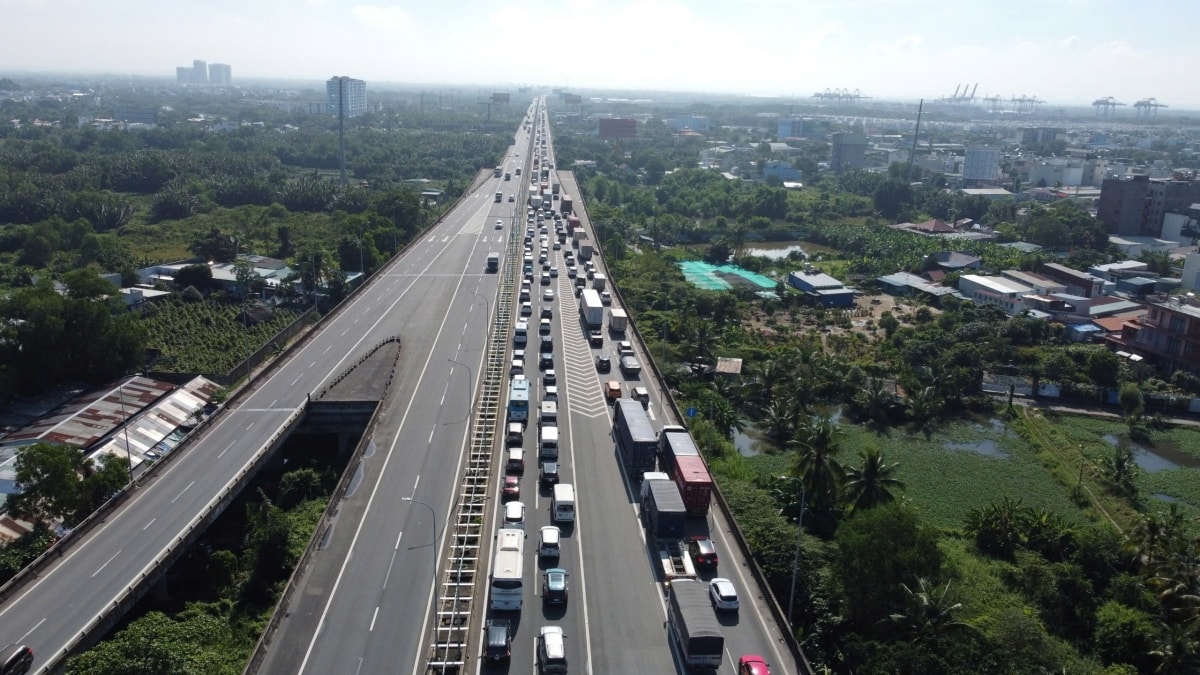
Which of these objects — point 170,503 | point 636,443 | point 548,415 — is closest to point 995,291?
point 548,415

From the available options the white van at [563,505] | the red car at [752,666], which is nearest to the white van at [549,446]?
the white van at [563,505]

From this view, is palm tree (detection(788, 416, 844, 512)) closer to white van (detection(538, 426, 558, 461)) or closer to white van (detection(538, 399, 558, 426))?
white van (detection(538, 426, 558, 461))

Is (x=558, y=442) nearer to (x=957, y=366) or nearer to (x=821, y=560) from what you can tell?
(x=821, y=560)

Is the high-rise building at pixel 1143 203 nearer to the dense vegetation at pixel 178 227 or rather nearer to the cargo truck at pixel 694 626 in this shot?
the dense vegetation at pixel 178 227

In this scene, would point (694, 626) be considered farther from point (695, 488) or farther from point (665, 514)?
point (695, 488)

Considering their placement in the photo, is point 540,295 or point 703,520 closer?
point 703,520

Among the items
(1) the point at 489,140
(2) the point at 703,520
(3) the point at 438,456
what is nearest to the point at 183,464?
(3) the point at 438,456
